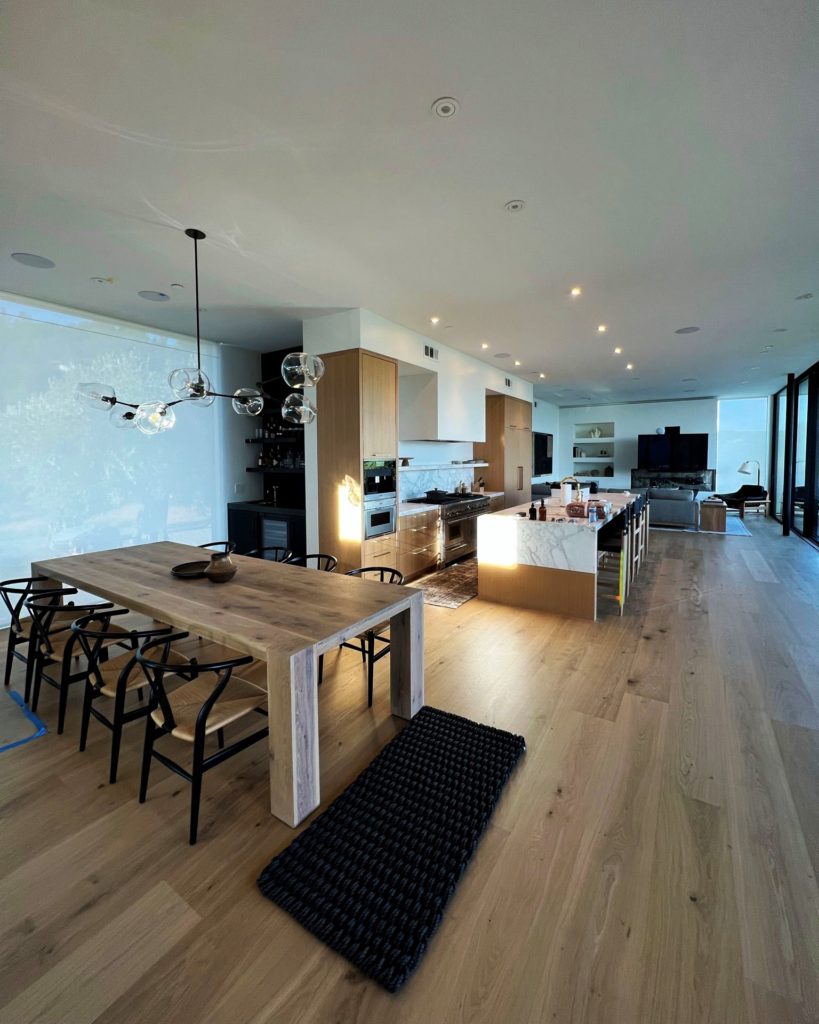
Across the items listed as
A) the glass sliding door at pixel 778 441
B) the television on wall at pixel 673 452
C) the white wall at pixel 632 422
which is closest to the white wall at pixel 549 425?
the white wall at pixel 632 422

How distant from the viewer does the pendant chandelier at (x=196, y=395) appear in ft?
9.21

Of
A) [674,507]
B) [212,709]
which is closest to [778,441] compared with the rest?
[674,507]

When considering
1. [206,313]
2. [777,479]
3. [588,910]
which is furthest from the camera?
[777,479]

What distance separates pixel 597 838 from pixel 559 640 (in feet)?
6.42

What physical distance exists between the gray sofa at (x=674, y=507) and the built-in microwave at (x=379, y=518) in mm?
5797

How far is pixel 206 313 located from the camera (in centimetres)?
444

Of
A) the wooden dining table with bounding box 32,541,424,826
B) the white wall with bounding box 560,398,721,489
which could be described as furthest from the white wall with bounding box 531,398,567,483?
the wooden dining table with bounding box 32,541,424,826

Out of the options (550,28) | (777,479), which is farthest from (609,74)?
(777,479)

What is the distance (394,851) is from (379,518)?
128 inches

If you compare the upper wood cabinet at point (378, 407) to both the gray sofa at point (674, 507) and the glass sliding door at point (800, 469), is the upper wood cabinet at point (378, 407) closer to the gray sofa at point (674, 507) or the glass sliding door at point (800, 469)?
the gray sofa at point (674, 507)

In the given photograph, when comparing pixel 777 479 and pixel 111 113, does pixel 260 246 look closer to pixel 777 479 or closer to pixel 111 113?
pixel 111 113

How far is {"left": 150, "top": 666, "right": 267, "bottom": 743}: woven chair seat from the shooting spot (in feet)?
5.82

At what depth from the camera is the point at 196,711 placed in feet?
6.26

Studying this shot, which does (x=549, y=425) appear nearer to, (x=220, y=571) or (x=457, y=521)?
(x=457, y=521)
